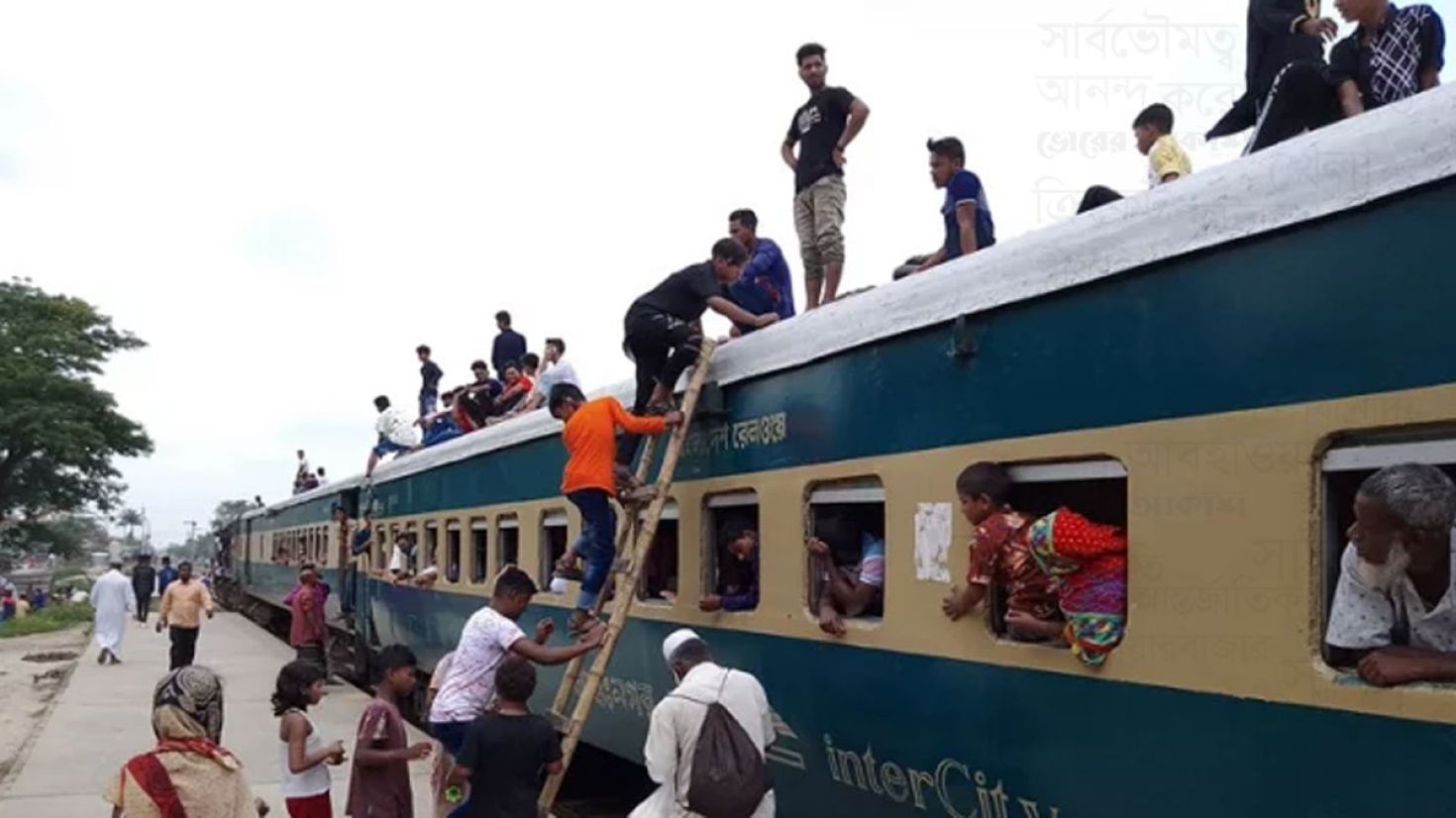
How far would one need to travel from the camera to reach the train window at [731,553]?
618cm

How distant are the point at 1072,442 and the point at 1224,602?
722mm

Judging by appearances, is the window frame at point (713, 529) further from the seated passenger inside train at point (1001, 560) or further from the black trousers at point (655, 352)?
the seated passenger inside train at point (1001, 560)

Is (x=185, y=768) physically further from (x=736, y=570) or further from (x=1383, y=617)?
(x=1383, y=617)

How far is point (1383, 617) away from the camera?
3107 mm

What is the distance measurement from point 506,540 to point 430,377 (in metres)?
9.43

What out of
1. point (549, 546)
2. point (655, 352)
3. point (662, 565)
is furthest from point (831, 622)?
point (549, 546)

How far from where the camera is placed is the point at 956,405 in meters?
4.56

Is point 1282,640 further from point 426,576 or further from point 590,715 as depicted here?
point 426,576

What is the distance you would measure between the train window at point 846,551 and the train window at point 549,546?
340 cm

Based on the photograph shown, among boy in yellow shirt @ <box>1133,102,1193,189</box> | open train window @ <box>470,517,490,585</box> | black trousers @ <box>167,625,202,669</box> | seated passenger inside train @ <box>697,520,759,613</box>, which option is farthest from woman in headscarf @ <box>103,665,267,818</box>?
black trousers @ <box>167,625,202,669</box>

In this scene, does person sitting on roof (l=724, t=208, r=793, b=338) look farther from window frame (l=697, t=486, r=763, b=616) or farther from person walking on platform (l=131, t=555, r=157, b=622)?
person walking on platform (l=131, t=555, r=157, b=622)

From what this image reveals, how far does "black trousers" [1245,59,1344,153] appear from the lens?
419 centimetres

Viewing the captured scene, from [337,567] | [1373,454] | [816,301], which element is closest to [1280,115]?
[1373,454]

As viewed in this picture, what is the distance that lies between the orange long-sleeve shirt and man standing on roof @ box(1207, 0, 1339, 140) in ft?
9.59
